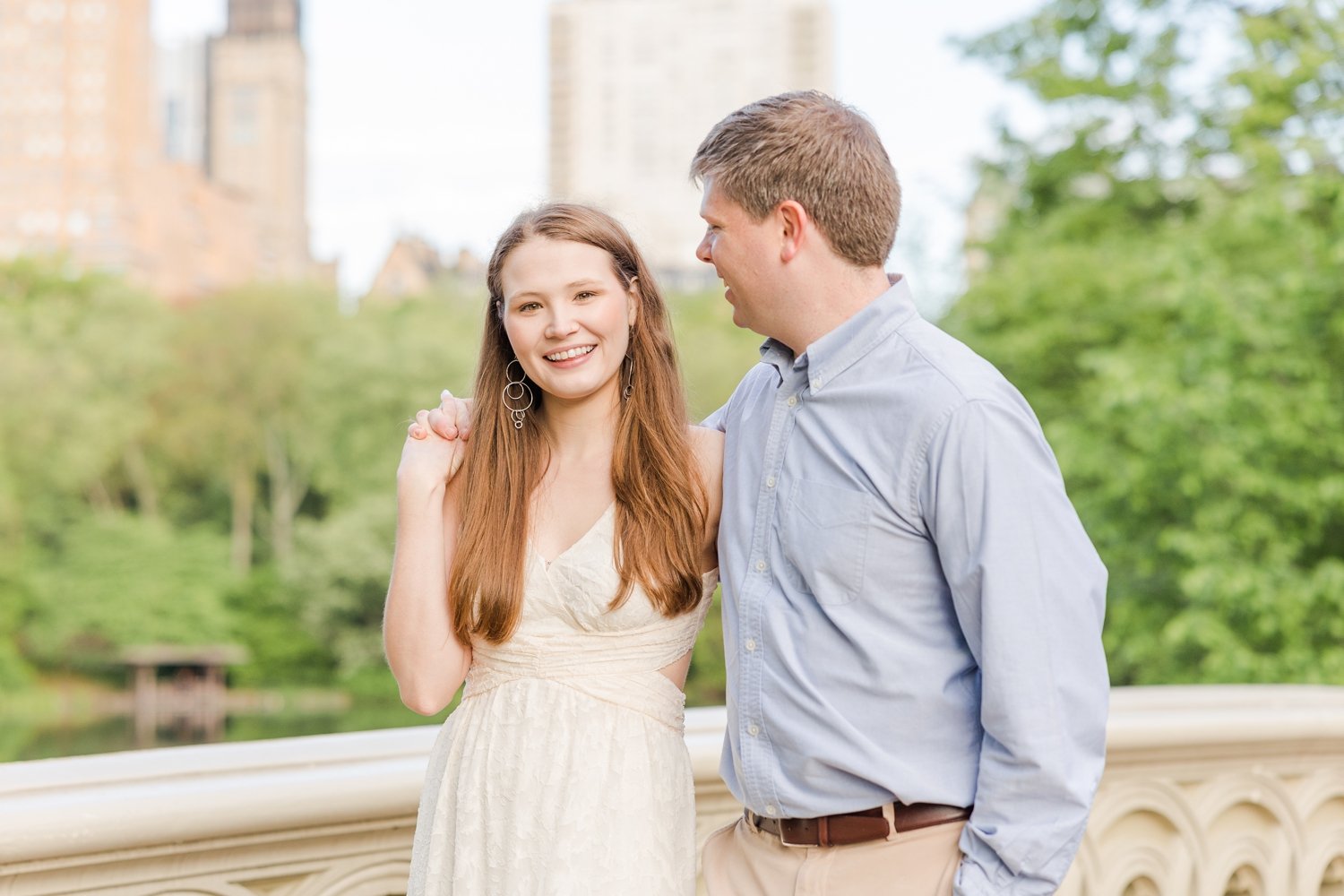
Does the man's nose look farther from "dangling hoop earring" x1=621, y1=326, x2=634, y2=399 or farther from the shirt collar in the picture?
"dangling hoop earring" x1=621, y1=326, x2=634, y2=399

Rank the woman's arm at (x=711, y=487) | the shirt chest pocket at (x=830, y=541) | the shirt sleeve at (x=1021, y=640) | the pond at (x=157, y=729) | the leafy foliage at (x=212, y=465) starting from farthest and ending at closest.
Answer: the leafy foliage at (x=212, y=465) → the pond at (x=157, y=729) → the woman's arm at (x=711, y=487) → the shirt chest pocket at (x=830, y=541) → the shirt sleeve at (x=1021, y=640)

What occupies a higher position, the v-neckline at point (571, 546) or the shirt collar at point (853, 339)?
the shirt collar at point (853, 339)

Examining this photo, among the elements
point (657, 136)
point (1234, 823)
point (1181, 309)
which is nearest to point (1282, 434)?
point (1181, 309)

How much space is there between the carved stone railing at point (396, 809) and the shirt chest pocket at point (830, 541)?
68 cm

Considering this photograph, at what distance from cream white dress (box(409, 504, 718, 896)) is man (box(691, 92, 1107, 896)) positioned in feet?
0.51

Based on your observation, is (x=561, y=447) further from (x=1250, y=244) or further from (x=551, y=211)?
(x=1250, y=244)

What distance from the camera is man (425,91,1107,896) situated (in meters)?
1.62

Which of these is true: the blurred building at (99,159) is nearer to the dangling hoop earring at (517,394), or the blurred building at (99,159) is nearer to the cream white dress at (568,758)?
the dangling hoop earring at (517,394)

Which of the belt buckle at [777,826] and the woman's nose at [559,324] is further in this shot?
the woman's nose at [559,324]

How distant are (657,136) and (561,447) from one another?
88650 mm

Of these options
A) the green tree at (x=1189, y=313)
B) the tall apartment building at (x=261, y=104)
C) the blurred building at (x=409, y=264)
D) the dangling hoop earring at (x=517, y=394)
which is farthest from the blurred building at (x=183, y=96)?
the dangling hoop earring at (x=517, y=394)

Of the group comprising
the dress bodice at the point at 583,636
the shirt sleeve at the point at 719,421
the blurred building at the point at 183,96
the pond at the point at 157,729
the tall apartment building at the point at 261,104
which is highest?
the blurred building at the point at 183,96

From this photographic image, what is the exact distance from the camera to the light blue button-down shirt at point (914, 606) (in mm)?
1614

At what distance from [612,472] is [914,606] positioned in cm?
55
